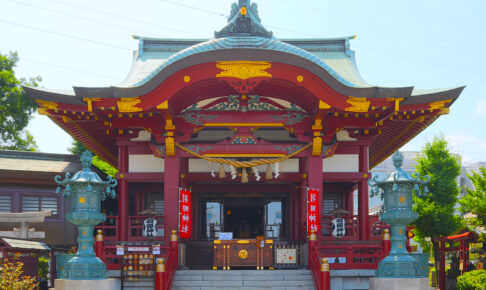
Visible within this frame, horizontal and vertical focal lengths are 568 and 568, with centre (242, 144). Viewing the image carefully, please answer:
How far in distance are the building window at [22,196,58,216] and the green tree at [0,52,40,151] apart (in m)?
11.7

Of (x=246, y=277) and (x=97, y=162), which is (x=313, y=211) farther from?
(x=97, y=162)

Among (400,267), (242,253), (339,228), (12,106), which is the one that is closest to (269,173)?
(242,253)

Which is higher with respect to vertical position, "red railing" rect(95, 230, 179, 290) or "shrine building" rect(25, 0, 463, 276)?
"shrine building" rect(25, 0, 463, 276)

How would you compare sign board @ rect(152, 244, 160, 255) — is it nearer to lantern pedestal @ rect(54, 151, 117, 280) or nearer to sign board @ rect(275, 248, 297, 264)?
lantern pedestal @ rect(54, 151, 117, 280)

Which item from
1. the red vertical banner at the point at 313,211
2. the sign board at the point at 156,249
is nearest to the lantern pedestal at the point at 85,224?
the sign board at the point at 156,249

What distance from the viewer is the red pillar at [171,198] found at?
15.7m

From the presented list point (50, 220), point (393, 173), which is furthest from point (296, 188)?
point (50, 220)

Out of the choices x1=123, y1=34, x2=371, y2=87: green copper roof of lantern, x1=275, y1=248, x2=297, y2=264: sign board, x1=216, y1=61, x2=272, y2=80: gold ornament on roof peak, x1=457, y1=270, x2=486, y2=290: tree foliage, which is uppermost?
x1=123, y1=34, x2=371, y2=87: green copper roof of lantern

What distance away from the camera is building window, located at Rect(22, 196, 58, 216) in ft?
62.9

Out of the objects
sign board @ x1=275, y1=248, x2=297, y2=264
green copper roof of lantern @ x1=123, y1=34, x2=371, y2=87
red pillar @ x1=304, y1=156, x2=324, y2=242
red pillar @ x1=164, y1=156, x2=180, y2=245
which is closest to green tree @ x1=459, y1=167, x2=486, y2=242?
green copper roof of lantern @ x1=123, y1=34, x2=371, y2=87

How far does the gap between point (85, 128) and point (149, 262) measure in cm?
527

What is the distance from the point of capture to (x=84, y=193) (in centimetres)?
1291

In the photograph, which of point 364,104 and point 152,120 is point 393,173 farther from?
point 152,120

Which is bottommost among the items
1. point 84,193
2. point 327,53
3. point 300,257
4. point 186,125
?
point 300,257
